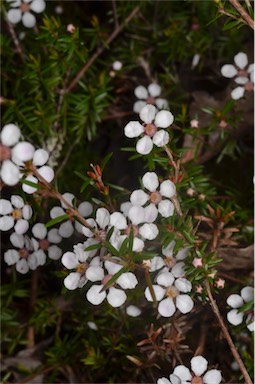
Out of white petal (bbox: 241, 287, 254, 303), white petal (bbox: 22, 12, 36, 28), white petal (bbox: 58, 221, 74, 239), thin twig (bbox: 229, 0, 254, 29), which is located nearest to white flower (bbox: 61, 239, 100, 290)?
white petal (bbox: 58, 221, 74, 239)

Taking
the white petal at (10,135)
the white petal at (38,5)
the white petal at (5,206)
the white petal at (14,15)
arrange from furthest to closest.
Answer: the white petal at (14,15)
the white petal at (38,5)
the white petal at (5,206)
the white petal at (10,135)

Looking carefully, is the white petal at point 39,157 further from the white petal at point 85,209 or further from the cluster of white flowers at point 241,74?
the cluster of white flowers at point 241,74

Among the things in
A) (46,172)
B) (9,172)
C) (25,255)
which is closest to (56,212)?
(25,255)

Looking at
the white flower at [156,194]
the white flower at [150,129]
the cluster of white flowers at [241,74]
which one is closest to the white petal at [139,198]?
the white flower at [156,194]

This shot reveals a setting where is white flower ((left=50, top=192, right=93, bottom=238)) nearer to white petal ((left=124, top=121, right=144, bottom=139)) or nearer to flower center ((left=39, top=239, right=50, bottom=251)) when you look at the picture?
flower center ((left=39, top=239, right=50, bottom=251))

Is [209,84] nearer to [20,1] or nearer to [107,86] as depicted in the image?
[107,86]
